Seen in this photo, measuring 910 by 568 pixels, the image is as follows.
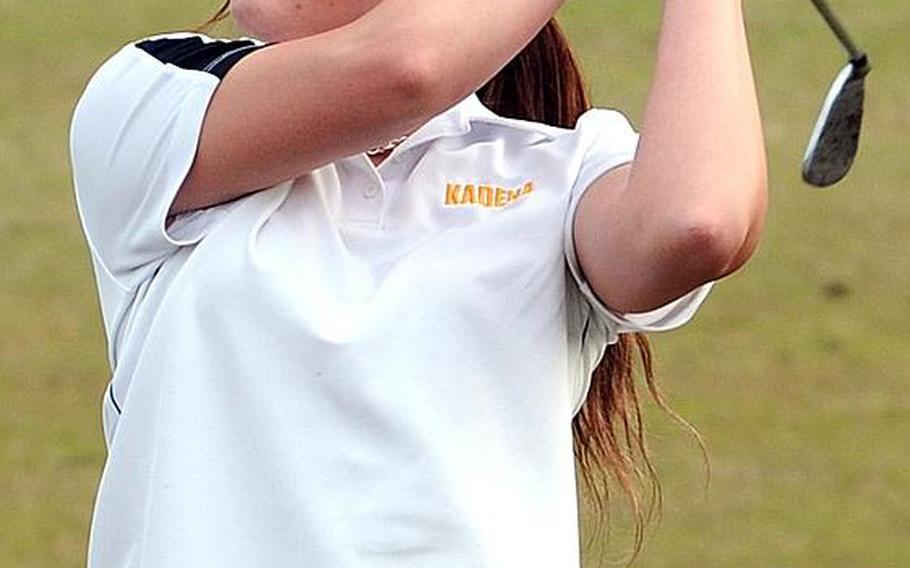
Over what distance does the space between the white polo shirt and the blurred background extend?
1100mm

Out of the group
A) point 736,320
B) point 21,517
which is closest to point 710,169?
point 21,517

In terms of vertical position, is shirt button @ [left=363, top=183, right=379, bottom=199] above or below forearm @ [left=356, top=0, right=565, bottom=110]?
below

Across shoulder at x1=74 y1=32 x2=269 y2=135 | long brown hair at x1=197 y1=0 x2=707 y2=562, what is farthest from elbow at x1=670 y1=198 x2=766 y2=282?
shoulder at x1=74 y1=32 x2=269 y2=135

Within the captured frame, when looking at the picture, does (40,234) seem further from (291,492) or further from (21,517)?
(291,492)

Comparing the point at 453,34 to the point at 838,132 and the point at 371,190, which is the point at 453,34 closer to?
the point at 371,190

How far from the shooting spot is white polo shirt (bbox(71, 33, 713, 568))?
2100 mm

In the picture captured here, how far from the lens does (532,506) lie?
216 centimetres

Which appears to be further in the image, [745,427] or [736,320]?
[736,320]

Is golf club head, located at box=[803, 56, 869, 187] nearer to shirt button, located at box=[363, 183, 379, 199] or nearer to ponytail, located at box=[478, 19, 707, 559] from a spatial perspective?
ponytail, located at box=[478, 19, 707, 559]

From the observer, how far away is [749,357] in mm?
7035

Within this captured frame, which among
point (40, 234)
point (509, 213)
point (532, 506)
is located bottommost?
point (40, 234)

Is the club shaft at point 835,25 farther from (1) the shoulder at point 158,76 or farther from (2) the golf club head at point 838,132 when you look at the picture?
(1) the shoulder at point 158,76

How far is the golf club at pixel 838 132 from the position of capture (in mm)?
2463

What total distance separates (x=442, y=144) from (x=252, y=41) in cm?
21
